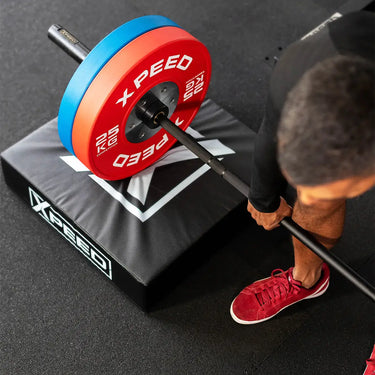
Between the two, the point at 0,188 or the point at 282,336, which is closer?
the point at 282,336

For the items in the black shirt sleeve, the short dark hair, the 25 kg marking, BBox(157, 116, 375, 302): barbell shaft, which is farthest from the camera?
the 25 kg marking

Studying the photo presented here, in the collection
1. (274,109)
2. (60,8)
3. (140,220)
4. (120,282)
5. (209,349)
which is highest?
(274,109)

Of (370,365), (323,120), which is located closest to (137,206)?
(370,365)

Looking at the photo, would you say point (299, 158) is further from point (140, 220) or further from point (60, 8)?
point (60, 8)

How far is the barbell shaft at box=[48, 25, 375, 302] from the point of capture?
4.44 ft

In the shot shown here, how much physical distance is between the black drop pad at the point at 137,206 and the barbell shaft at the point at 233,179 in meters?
0.24

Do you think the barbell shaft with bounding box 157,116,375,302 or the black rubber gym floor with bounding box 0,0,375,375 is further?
the black rubber gym floor with bounding box 0,0,375,375

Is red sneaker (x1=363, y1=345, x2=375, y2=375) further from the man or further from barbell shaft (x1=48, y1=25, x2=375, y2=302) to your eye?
the man

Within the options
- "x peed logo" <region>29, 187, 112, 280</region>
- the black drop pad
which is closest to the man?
the black drop pad

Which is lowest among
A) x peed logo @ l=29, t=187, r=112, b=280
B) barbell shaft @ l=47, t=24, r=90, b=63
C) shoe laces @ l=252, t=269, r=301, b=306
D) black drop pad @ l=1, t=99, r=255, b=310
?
shoe laces @ l=252, t=269, r=301, b=306

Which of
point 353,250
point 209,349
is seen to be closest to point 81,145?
point 209,349

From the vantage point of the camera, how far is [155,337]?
1.70 m

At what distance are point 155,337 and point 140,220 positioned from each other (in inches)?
13.0

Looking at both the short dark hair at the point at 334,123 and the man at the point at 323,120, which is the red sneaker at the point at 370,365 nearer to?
the man at the point at 323,120
